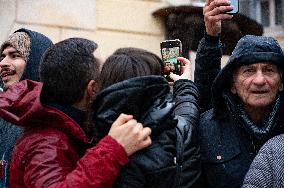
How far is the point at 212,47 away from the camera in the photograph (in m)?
2.62

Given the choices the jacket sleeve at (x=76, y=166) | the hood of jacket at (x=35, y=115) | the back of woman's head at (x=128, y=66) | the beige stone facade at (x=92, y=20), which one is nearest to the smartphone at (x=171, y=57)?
the back of woman's head at (x=128, y=66)

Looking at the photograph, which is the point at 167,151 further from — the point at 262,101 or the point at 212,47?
the point at 212,47

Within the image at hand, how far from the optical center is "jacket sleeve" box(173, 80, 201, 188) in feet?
6.59

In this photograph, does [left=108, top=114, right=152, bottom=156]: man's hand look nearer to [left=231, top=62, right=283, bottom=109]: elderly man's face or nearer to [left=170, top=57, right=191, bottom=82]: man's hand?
[left=170, top=57, right=191, bottom=82]: man's hand

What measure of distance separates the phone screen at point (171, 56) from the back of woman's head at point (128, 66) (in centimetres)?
48

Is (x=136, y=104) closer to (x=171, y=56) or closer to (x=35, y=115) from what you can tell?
(x=35, y=115)

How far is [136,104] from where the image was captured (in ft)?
6.10

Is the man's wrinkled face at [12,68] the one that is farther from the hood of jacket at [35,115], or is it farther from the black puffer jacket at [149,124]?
the black puffer jacket at [149,124]

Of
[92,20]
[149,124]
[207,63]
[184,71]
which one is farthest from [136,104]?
[92,20]

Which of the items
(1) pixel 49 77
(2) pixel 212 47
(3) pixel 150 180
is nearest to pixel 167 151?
(3) pixel 150 180

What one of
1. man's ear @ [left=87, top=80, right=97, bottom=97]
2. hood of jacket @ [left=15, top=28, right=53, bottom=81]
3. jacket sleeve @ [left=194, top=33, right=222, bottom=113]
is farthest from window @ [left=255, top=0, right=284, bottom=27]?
man's ear @ [left=87, top=80, right=97, bottom=97]

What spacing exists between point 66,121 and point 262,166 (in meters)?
0.73

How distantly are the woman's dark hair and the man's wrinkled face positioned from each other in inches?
40.3

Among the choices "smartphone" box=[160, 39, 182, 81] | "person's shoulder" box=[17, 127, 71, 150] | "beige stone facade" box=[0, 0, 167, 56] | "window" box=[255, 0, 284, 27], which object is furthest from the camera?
"window" box=[255, 0, 284, 27]
